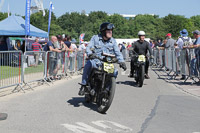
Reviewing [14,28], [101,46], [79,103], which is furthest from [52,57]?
[14,28]

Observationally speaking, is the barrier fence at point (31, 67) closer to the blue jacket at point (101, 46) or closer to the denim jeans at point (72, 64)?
the denim jeans at point (72, 64)

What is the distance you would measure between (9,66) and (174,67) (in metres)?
7.99

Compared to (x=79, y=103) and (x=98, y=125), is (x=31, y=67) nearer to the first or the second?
(x=79, y=103)

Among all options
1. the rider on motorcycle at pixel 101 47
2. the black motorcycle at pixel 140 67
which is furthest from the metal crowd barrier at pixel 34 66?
the rider on motorcycle at pixel 101 47

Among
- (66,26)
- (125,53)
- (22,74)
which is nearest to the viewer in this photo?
(22,74)

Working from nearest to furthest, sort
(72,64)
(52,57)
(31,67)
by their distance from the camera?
(31,67) < (52,57) < (72,64)

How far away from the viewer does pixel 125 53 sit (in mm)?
36656

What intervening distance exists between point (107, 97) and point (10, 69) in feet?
13.3

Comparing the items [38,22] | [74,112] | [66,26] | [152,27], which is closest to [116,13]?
[152,27]

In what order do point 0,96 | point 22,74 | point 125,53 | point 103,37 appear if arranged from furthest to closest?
point 125,53 → point 22,74 → point 0,96 → point 103,37

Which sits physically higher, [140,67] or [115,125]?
[140,67]

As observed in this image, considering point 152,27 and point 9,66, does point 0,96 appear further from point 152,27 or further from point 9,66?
point 152,27

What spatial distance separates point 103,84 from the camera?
22.2ft

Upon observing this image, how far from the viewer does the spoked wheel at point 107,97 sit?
253 inches
